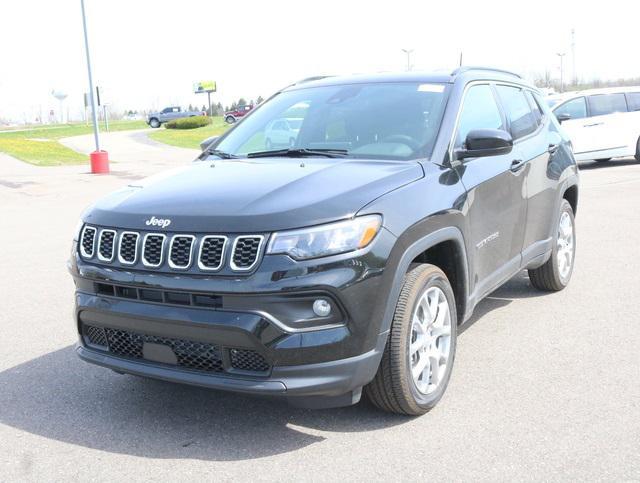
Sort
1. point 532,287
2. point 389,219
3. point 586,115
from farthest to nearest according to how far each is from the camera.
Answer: point 586,115 → point 532,287 → point 389,219

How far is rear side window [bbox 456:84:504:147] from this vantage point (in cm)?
468

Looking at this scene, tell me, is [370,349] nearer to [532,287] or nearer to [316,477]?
[316,477]

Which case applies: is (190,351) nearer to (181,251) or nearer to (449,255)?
(181,251)

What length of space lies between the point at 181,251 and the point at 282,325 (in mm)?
602

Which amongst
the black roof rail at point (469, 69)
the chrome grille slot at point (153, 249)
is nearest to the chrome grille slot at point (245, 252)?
the chrome grille slot at point (153, 249)

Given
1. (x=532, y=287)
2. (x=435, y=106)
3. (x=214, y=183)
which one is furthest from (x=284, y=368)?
(x=532, y=287)

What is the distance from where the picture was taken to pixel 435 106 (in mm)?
4645

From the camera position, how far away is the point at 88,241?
3.92 m

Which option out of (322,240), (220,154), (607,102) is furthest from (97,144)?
(322,240)

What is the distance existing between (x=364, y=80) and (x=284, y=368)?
248 cm

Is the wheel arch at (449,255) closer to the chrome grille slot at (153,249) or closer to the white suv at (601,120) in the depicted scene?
the chrome grille slot at (153,249)

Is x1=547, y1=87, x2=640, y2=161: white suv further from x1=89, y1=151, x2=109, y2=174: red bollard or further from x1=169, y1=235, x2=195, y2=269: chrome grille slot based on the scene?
x1=169, y1=235, x2=195, y2=269: chrome grille slot

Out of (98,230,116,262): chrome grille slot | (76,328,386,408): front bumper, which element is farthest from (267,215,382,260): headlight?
(98,230,116,262): chrome grille slot

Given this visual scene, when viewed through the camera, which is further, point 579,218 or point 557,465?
point 579,218
